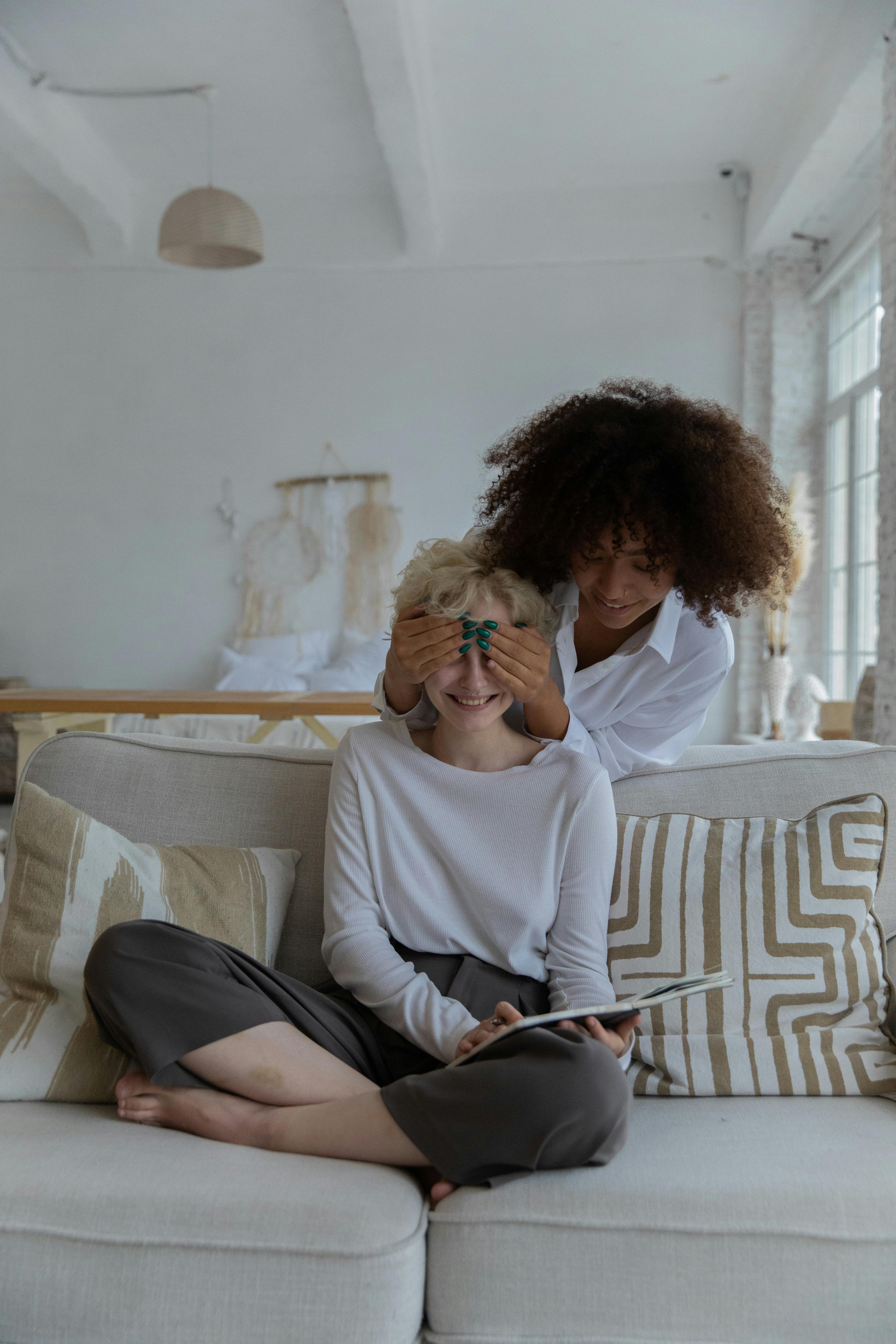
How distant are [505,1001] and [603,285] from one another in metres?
5.38

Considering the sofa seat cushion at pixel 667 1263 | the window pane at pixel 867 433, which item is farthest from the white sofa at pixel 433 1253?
the window pane at pixel 867 433

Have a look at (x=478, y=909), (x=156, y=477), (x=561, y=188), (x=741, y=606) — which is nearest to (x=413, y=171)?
(x=561, y=188)

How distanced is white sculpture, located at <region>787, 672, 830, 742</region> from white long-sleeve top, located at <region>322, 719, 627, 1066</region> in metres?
4.07

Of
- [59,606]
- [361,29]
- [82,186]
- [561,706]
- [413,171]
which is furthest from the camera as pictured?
[59,606]

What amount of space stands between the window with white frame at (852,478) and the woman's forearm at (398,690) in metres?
3.61

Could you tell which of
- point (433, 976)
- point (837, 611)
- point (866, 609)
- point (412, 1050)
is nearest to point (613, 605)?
point (433, 976)

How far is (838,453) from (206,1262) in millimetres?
5498

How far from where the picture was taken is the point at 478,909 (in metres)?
1.55

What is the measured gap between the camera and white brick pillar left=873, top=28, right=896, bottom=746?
3.51m

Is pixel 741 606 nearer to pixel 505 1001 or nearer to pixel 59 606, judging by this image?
pixel 505 1001

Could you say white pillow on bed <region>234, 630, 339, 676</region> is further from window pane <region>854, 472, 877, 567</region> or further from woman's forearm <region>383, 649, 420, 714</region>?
woman's forearm <region>383, 649, 420, 714</region>

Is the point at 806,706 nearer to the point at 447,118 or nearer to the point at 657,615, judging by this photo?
the point at 447,118

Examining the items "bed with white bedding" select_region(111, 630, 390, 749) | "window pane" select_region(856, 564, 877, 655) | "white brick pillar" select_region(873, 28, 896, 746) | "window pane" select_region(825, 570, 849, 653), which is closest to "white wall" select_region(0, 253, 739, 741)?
"bed with white bedding" select_region(111, 630, 390, 749)

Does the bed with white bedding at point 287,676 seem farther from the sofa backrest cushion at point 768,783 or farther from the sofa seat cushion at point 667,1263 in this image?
the sofa seat cushion at point 667,1263
